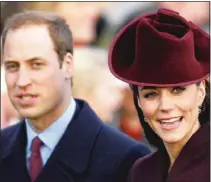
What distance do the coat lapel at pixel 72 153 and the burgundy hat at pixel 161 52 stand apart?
46 cm

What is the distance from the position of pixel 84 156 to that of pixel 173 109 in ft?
1.85

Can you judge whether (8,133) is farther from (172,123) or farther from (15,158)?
(172,123)

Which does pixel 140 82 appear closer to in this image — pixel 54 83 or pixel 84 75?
pixel 54 83

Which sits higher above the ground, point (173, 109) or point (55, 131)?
point (173, 109)

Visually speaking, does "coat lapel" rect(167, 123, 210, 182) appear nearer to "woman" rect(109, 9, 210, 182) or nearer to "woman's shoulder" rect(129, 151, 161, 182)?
"woman" rect(109, 9, 210, 182)

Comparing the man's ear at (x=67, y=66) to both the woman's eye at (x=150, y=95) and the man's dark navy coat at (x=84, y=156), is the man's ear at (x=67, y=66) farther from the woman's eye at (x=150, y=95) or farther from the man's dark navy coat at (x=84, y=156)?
the woman's eye at (x=150, y=95)

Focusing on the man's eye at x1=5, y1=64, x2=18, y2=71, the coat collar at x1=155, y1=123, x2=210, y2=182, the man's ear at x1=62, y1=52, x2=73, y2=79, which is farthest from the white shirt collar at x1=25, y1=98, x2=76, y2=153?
the coat collar at x1=155, y1=123, x2=210, y2=182

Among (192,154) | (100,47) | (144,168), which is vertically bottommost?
(100,47)

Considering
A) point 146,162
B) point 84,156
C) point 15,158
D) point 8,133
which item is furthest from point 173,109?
point 8,133

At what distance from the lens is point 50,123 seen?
3498mm

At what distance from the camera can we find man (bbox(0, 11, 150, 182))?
11.1 feet

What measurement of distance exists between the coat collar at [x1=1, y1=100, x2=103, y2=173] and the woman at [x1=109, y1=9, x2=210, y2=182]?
0.40 m

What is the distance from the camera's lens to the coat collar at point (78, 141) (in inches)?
134

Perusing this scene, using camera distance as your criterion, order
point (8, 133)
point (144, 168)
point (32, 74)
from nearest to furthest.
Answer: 1. point (144, 168)
2. point (32, 74)
3. point (8, 133)
